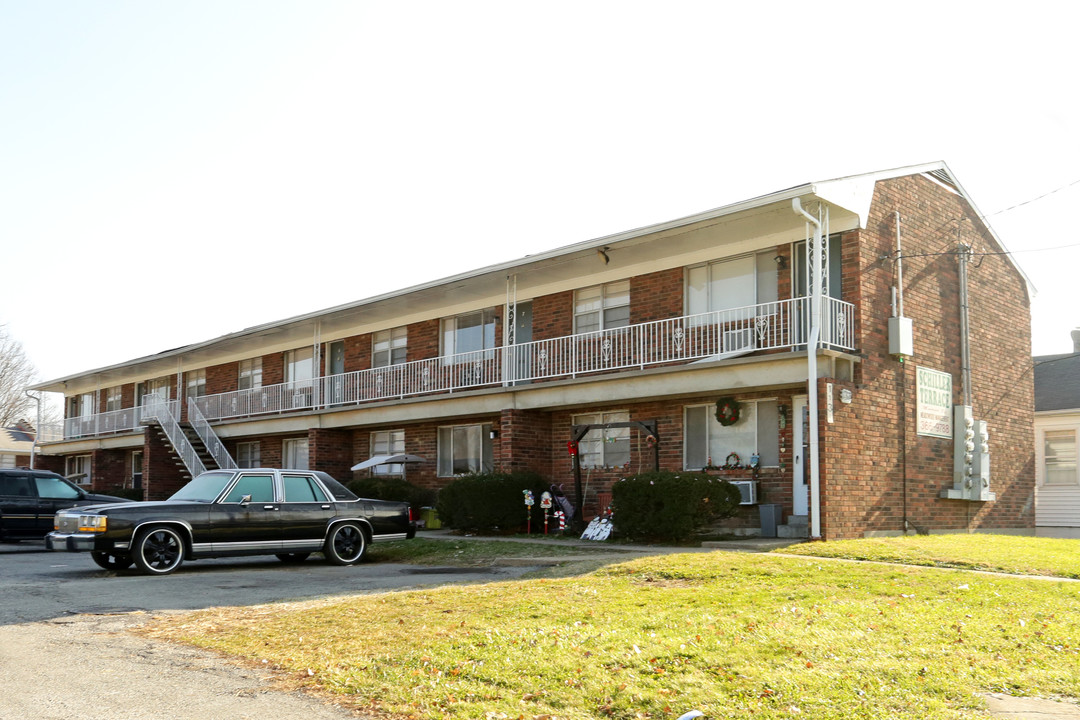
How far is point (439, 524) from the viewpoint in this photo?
69.6 ft

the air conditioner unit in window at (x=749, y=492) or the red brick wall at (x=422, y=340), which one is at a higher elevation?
the red brick wall at (x=422, y=340)

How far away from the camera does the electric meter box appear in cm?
1702

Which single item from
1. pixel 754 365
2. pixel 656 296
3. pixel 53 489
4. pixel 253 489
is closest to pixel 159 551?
pixel 253 489

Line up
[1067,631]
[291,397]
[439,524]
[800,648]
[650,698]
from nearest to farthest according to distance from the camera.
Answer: [650,698] < [800,648] < [1067,631] < [439,524] < [291,397]

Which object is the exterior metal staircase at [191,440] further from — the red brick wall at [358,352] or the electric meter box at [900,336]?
the electric meter box at [900,336]

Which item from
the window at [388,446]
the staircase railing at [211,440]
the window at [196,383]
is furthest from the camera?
the window at [196,383]

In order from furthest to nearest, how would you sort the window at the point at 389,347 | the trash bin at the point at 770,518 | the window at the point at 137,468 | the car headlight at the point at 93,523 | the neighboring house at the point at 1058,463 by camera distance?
the window at the point at 137,468 < the window at the point at 389,347 < the neighboring house at the point at 1058,463 < the trash bin at the point at 770,518 < the car headlight at the point at 93,523

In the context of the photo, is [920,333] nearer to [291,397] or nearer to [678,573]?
[678,573]

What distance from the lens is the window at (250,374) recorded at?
31609 mm

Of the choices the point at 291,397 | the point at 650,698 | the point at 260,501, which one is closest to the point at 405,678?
the point at 650,698

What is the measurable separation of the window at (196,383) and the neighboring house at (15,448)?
16.8 metres

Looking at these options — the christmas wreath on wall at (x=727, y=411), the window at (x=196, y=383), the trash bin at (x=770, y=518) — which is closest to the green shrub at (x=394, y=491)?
the christmas wreath on wall at (x=727, y=411)

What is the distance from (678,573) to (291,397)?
1954 centimetres

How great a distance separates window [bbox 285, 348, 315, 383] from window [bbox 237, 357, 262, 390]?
66.5 inches
